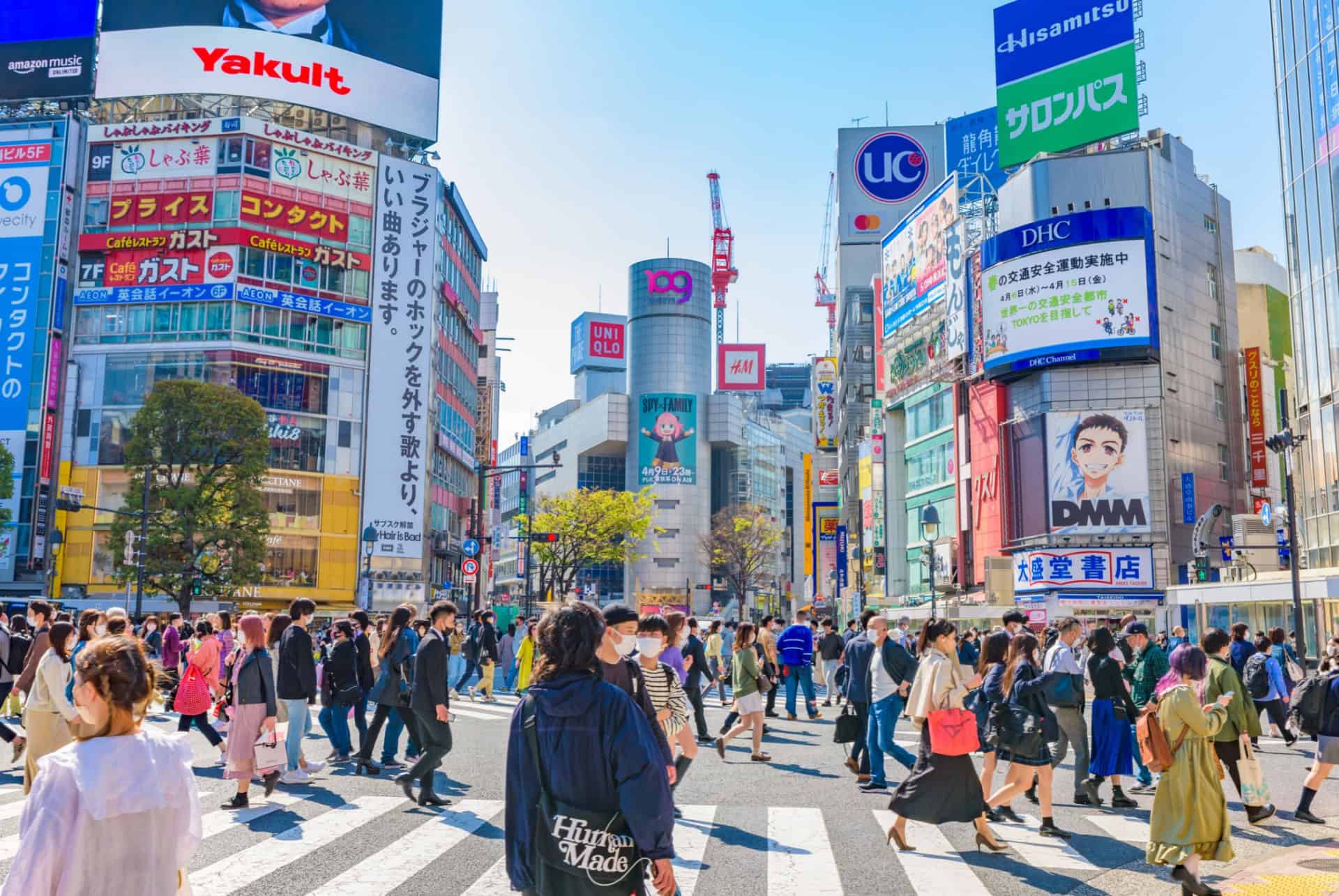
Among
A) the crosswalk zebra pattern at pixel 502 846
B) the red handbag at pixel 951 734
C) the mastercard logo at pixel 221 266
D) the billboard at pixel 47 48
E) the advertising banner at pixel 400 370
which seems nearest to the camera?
the crosswalk zebra pattern at pixel 502 846

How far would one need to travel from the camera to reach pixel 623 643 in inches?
290

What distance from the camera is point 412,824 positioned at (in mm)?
9203

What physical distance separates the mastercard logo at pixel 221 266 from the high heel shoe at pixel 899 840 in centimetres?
4896

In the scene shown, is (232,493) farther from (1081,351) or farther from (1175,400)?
(1175,400)

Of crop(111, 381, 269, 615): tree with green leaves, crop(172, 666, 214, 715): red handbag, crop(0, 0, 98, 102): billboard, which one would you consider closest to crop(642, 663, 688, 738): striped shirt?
crop(172, 666, 214, 715): red handbag

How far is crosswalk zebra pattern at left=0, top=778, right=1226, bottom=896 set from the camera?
728cm

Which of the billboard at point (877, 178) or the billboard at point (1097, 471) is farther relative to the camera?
the billboard at point (877, 178)

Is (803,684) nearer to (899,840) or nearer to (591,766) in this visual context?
(899,840)

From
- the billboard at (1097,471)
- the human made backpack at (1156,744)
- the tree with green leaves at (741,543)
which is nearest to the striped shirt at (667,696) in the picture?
the human made backpack at (1156,744)

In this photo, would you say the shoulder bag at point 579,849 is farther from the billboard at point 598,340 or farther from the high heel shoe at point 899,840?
the billboard at point 598,340

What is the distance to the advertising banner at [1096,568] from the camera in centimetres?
4638

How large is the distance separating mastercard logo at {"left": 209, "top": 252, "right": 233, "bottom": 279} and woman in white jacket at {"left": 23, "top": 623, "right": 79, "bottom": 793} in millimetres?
45054

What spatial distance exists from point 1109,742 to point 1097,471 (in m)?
39.5

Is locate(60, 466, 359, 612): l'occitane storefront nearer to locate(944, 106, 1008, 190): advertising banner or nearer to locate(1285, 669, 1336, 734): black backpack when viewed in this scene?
locate(1285, 669, 1336, 734): black backpack
